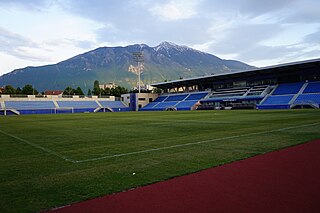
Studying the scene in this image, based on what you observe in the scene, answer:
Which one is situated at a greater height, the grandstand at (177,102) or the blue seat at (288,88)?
the blue seat at (288,88)

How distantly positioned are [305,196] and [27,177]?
5735 mm

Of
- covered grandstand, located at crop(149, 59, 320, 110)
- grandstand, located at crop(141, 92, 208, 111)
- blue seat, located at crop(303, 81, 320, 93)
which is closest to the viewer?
blue seat, located at crop(303, 81, 320, 93)

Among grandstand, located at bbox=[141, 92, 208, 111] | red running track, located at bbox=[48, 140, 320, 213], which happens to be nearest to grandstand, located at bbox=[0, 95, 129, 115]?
grandstand, located at bbox=[141, 92, 208, 111]

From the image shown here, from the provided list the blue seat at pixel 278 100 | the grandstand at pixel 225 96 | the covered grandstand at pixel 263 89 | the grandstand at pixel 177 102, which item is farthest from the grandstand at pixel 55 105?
the blue seat at pixel 278 100

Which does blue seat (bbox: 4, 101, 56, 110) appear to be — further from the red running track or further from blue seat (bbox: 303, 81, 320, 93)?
the red running track

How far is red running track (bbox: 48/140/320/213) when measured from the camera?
396 centimetres

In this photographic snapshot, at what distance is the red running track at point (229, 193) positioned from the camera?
396cm

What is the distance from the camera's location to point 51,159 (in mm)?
8094

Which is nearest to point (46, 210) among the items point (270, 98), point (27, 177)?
point (27, 177)

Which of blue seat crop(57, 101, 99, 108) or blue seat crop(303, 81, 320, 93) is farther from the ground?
blue seat crop(303, 81, 320, 93)

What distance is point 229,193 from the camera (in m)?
4.55

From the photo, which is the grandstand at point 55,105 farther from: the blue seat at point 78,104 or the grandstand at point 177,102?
the grandstand at point 177,102

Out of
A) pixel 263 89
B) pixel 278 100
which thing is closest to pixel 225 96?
pixel 263 89

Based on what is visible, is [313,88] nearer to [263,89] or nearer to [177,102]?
[263,89]
